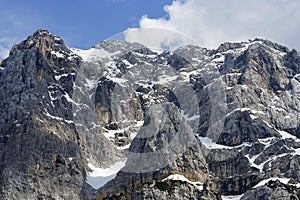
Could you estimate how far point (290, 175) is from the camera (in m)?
197

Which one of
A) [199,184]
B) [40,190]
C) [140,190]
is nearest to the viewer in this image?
[140,190]

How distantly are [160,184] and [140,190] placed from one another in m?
8.33

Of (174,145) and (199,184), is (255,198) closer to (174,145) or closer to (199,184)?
(199,184)

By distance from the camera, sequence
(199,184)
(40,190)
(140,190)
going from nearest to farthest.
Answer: (140,190) → (199,184) → (40,190)

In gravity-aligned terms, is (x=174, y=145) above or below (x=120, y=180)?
above

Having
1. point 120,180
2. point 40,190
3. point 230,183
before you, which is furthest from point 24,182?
point 230,183

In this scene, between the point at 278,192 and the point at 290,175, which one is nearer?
the point at 278,192

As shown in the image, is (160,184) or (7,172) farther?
(7,172)

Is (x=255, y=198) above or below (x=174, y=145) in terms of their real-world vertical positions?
below

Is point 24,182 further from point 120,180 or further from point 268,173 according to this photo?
point 268,173

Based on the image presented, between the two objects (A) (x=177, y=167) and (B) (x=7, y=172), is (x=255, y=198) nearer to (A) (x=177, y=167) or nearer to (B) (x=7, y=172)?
(A) (x=177, y=167)

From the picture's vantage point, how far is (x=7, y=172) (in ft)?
639

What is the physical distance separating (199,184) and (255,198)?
1719 cm

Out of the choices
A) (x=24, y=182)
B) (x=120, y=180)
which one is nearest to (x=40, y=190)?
(x=24, y=182)
